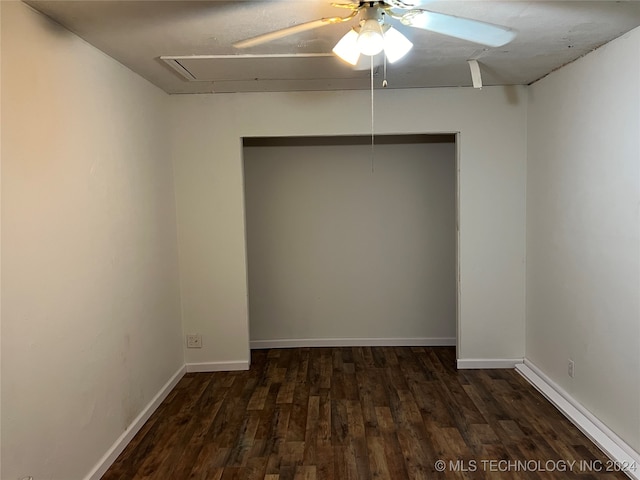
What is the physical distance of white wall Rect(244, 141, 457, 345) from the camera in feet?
13.7

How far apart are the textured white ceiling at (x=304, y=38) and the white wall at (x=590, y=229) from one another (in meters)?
0.23

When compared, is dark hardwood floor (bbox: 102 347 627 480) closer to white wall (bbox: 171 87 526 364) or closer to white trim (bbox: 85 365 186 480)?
white trim (bbox: 85 365 186 480)

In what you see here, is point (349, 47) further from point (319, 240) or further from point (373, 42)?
point (319, 240)

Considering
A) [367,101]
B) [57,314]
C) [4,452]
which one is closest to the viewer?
[4,452]

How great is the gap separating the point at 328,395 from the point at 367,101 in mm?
2246

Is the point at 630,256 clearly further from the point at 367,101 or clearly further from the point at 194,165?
the point at 194,165

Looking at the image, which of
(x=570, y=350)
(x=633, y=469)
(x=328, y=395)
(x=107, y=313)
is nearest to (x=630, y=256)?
(x=570, y=350)

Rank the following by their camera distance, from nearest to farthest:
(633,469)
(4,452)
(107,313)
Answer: (4,452)
(633,469)
(107,313)

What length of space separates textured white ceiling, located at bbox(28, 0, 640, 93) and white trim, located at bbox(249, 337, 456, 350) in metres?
2.33

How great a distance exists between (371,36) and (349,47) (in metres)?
0.21

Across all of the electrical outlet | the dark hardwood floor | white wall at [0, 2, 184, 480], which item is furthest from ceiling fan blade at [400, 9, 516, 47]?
the electrical outlet

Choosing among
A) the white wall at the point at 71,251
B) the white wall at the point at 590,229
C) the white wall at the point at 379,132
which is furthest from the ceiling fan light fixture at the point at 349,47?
the white wall at the point at 379,132

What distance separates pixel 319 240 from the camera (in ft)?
13.9

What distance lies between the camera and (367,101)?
11.5 ft
